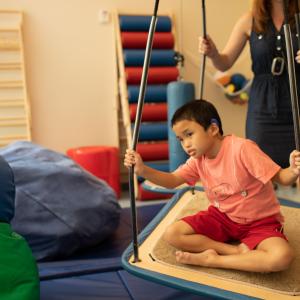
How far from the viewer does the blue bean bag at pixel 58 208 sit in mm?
2160

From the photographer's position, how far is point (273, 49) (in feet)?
5.88

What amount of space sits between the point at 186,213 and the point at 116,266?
0.46 meters

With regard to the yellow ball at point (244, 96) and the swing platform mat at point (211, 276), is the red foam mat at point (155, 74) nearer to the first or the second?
the yellow ball at point (244, 96)

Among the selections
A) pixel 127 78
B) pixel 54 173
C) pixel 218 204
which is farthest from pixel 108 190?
pixel 127 78

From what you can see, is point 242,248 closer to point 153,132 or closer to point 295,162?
point 295,162

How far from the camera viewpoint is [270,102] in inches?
72.7

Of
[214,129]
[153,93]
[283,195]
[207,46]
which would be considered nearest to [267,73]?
[207,46]

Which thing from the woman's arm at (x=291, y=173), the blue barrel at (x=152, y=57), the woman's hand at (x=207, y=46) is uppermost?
the blue barrel at (x=152, y=57)

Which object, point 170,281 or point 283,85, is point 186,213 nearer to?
point 170,281

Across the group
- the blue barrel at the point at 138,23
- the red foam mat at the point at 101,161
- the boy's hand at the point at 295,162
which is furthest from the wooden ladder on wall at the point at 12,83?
the boy's hand at the point at 295,162

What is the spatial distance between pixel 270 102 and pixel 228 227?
0.66 metres

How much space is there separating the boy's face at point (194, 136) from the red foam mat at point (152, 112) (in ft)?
7.70

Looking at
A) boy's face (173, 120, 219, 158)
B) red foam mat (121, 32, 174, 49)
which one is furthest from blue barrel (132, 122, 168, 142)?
boy's face (173, 120, 219, 158)

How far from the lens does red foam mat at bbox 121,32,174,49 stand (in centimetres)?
382
